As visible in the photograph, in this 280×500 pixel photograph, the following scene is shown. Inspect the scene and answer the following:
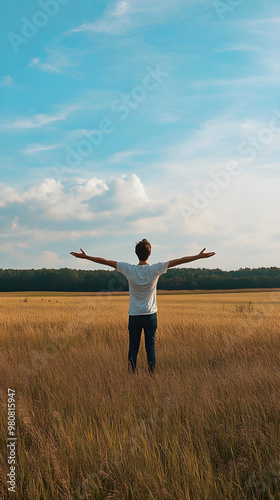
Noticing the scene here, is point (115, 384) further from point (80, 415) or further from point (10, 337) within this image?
point (10, 337)

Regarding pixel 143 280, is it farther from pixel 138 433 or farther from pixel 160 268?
pixel 138 433

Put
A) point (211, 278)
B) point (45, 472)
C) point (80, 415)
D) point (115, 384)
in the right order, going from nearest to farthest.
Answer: point (45, 472)
point (80, 415)
point (115, 384)
point (211, 278)

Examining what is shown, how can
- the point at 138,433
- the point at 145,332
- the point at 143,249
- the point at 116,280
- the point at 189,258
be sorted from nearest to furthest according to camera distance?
the point at 138,433 → the point at 189,258 → the point at 143,249 → the point at 145,332 → the point at 116,280

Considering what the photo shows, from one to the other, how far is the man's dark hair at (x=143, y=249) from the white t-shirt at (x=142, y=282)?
18cm

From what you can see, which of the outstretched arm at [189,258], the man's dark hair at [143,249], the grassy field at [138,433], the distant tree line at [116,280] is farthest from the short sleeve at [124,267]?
the distant tree line at [116,280]

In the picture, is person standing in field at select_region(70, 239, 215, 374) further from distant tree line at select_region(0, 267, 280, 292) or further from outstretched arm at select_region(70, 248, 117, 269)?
distant tree line at select_region(0, 267, 280, 292)

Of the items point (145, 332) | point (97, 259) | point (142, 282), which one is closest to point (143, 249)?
point (142, 282)

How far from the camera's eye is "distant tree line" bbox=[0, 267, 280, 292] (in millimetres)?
86875

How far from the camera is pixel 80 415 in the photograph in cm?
485

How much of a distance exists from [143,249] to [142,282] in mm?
536

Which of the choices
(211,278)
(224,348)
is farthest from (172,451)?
(211,278)

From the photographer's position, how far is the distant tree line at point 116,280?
8688cm

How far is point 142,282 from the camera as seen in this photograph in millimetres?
6523

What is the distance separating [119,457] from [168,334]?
7708mm
